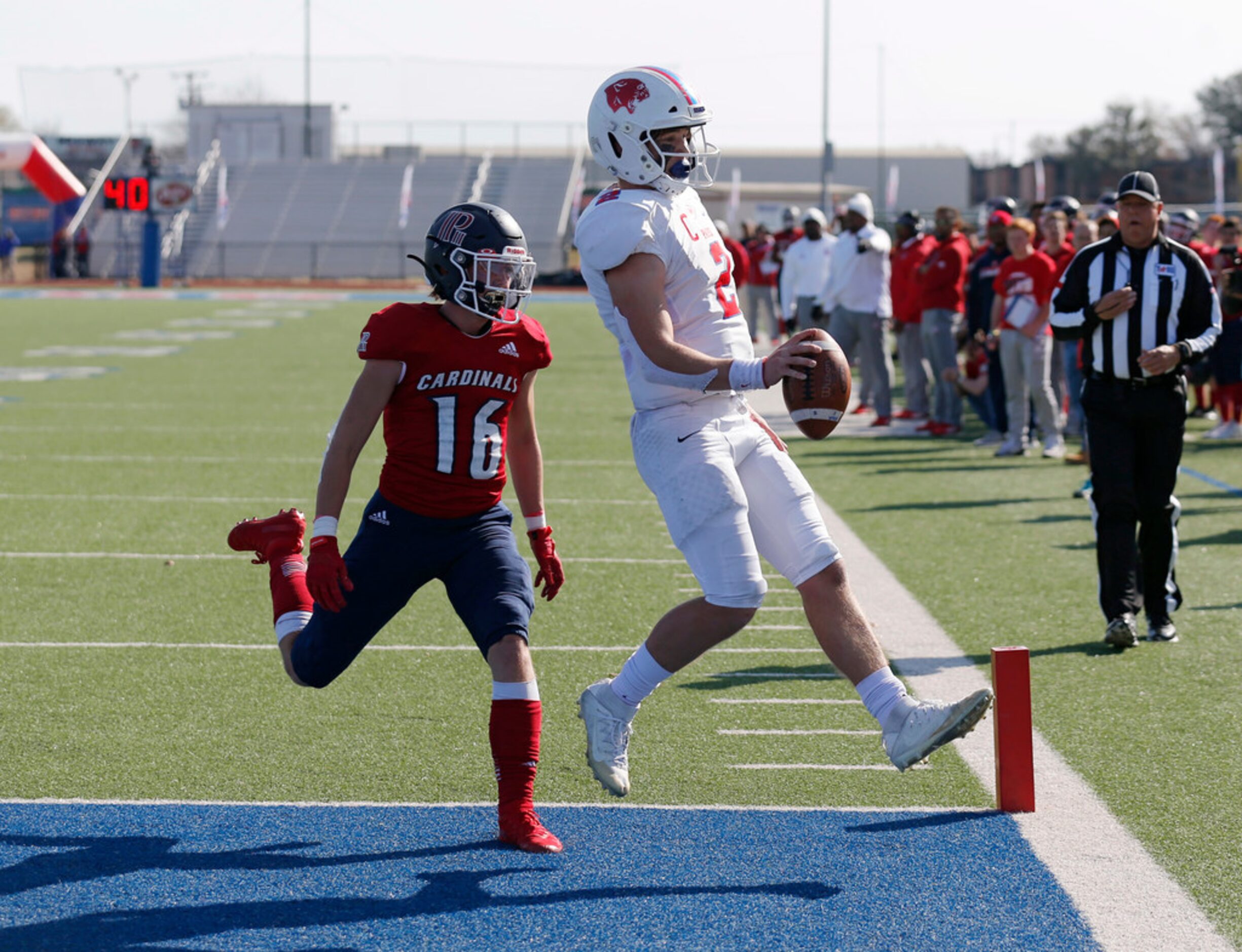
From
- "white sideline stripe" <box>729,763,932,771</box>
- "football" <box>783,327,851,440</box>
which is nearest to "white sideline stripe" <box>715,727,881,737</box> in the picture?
"white sideline stripe" <box>729,763,932,771</box>

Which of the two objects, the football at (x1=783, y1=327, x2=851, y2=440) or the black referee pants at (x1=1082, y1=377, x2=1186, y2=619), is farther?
the black referee pants at (x1=1082, y1=377, x2=1186, y2=619)

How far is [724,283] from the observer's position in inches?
187

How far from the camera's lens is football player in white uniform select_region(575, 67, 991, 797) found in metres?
4.41

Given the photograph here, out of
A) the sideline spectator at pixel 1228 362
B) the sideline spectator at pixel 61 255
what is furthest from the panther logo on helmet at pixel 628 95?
the sideline spectator at pixel 61 255

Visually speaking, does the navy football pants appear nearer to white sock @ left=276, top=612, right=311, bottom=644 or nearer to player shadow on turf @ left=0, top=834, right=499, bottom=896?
white sock @ left=276, top=612, right=311, bottom=644

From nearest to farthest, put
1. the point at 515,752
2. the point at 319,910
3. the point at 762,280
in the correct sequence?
the point at 319,910 < the point at 515,752 < the point at 762,280

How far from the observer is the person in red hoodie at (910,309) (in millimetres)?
14555

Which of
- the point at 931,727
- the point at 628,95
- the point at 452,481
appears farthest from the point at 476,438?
the point at 931,727

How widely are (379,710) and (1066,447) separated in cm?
931

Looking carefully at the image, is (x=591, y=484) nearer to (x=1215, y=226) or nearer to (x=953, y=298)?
(x=953, y=298)

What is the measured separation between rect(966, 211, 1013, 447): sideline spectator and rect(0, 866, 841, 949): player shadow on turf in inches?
395

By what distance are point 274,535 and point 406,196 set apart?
49563 mm

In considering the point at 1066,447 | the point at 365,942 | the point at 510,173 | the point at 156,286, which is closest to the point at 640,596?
the point at 365,942

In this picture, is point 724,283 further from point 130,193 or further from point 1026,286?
point 130,193
